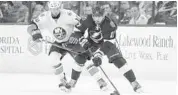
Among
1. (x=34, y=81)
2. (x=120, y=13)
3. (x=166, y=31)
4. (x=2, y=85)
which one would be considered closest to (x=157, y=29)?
(x=166, y=31)

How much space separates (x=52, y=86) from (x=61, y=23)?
0.82 meters

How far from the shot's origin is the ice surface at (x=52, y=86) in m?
5.43

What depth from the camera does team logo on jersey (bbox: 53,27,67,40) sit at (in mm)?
5762

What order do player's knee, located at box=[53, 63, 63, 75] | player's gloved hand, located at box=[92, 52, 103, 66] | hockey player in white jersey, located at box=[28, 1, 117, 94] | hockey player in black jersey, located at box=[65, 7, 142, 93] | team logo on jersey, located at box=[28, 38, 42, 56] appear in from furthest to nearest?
1. team logo on jersey, located at box=[28, 38, 42, 56]
2. player's knee, located at box=[53, 63, 63, 75]
3. hockey player in white jersey, located at box=[28, 1, 117, 94]
4. hockey player in black jersey, located at box=[65, 7, 142, 93]
5. player's gloved hand, located at box=[92, 52, 103, 66]

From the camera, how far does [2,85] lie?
594 cm

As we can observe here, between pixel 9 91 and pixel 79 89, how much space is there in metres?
0.86

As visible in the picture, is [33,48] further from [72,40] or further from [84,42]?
[84,42]

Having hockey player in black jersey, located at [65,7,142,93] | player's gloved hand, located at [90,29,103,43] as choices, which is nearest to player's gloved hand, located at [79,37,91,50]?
hockey player in black jersey, located at [65,7,142,93]

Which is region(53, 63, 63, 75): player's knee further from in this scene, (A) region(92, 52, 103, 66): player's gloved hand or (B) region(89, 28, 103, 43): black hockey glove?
(A) region(92, 52, 103, 66): player's gloved hand

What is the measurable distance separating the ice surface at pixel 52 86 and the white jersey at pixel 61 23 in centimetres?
62

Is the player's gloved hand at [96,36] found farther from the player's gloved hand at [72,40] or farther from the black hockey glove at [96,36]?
the player's gloved hand at [72,40]

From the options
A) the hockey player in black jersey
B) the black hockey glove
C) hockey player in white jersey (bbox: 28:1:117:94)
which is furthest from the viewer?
hockey player in white jersey (bbox: 28:1:117:94)

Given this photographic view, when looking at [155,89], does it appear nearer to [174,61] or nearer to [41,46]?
[174,61]

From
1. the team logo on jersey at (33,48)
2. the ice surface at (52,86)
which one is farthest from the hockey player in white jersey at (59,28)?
the team logo on jersey at (33,48)
